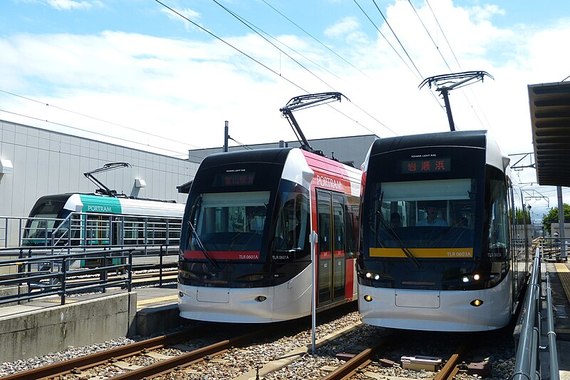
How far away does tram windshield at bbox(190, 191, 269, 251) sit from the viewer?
397 inches

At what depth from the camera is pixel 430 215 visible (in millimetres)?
9000

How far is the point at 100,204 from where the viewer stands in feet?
73.5

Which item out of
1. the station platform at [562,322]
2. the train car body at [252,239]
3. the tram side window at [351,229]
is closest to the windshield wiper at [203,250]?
the train car body at [252,239]

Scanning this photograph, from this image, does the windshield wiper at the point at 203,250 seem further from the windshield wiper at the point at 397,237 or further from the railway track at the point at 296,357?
the windshield wiper at the point at 397,237

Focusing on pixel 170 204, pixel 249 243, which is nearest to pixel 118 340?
pixel 249 243

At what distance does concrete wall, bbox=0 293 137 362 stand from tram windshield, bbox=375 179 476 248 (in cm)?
474

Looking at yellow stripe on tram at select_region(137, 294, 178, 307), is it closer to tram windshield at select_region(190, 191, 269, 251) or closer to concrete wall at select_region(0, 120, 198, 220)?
tram windshield at select_region(190, 191, 269, 251)

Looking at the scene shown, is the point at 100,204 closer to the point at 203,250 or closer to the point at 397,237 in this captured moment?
the point at 203,250


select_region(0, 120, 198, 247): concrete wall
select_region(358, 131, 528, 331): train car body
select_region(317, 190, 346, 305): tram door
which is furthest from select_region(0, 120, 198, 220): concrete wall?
select_region(358, 131, 528, 331): train car body

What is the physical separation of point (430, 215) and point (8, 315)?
21.1ft

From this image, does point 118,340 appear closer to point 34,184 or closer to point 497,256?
point 497,256

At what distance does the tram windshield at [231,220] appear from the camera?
397 inches

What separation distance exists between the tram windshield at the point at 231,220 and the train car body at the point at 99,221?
902 cm

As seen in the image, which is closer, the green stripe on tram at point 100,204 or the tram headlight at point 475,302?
the tram headlight at point 475,302
